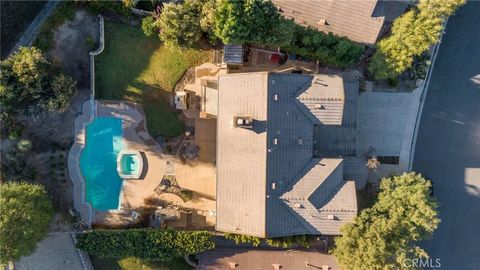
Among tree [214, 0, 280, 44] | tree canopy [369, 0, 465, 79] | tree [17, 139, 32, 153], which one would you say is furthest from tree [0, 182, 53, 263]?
tree canopy [369, 0, 465, 79]

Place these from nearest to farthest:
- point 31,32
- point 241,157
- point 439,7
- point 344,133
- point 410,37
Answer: point 439,7, point 410,37, point 241,157, point 344,133, point 31,32

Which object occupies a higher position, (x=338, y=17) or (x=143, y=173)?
(x=338, y=17)

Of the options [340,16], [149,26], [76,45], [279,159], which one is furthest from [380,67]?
[76,45]

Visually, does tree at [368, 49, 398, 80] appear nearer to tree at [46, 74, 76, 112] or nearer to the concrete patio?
the concrete patio

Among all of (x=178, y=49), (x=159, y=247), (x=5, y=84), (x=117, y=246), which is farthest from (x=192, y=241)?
(x=5, y=84)

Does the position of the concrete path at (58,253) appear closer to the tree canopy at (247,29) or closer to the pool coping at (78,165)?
the pool coping at (78,165)

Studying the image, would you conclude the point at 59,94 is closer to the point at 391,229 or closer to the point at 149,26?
the point at 149,26
